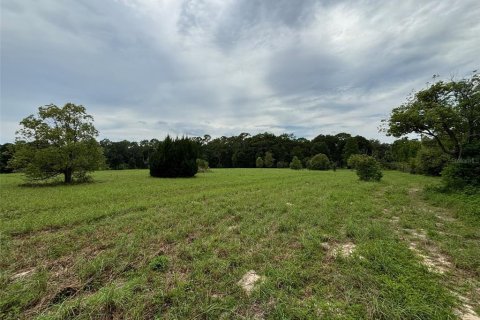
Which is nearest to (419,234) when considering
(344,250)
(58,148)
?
(344,250)

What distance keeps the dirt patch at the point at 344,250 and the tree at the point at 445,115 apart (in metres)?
9.52

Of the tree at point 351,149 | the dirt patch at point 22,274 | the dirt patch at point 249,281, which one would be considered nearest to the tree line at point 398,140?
the dirt patch at point 249,281

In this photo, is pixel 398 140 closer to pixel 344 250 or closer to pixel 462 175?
pixel 462 175

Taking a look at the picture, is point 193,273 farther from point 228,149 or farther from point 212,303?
point 228,149

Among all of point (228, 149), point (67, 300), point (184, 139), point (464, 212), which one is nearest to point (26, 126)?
point (184, 139)

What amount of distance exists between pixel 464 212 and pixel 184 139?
1955cm

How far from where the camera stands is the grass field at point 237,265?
2262 millimetres

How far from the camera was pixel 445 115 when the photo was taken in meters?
9.79

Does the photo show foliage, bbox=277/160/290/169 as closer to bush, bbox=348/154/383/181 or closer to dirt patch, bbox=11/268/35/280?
bush, bbox=348/154/383/181

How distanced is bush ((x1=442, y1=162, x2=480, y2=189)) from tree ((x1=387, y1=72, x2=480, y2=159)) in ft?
2.33

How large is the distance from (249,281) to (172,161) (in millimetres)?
18244

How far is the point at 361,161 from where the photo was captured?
665 inches

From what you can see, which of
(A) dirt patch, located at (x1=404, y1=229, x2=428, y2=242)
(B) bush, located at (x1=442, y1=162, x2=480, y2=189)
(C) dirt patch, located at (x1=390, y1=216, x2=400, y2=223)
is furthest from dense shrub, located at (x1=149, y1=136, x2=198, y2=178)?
(B) bush, located at (x1=442, y1=162, x2=480, y2=189)

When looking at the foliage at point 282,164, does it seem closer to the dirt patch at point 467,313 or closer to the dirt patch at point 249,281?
the dirt patch at point 249,281
